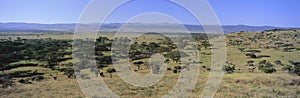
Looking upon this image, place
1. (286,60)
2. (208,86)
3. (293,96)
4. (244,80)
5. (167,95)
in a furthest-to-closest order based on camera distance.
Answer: (286,60), (244,80), (208,86), (167,95), (293,96)

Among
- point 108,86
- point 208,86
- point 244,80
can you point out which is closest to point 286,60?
point 244,80

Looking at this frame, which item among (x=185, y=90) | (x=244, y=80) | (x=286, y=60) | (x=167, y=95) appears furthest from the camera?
(x=286, y=60)

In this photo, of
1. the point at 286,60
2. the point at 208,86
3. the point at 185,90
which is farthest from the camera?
the point at 286,60

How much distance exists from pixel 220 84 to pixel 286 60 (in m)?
34.3

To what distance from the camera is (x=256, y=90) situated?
24.5 m

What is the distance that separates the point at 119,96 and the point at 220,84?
892 centimetres

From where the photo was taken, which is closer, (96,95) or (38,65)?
(96,95)

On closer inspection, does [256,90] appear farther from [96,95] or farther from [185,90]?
[96,95]

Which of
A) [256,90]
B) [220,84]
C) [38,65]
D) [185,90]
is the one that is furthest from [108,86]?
[38,65]

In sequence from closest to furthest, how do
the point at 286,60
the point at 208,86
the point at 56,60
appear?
the point at 208,86 → the point at 286,60 → the point at 56,60

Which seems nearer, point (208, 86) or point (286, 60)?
point (208, 86)

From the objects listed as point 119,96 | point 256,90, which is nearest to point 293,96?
point 256,90

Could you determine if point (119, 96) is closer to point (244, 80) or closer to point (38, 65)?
point (244, 80)

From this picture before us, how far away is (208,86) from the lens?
87.7 feet
